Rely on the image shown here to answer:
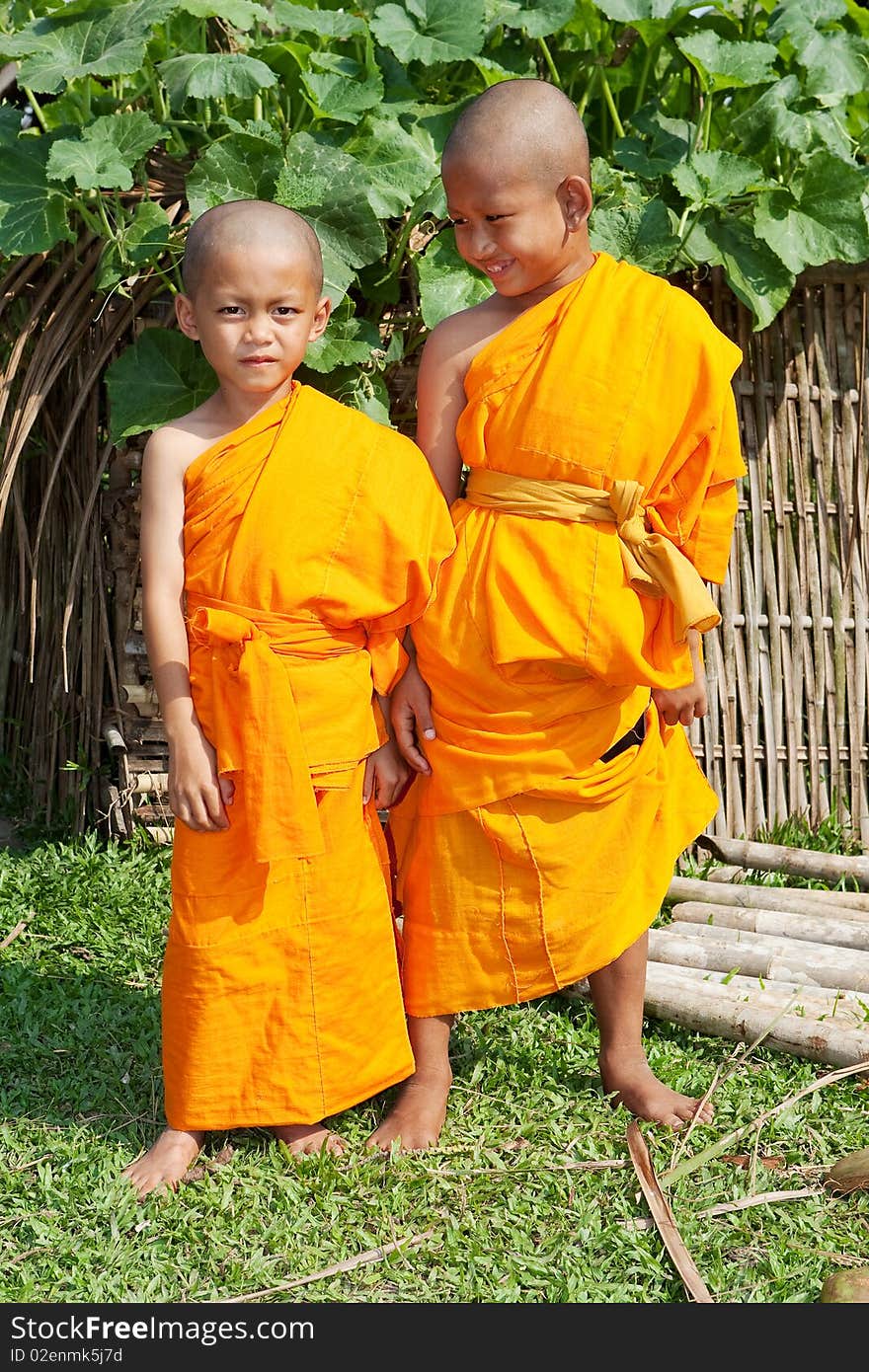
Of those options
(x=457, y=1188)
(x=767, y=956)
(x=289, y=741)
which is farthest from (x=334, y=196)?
(x=457, y=1188)

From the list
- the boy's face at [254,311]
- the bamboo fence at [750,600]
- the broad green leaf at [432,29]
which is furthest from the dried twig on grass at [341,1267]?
the broad green leaf at [432,29]

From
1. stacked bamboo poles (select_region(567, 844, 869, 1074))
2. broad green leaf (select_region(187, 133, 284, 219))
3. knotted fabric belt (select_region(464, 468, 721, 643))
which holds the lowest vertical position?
stacked bamboo poles (select_region(567, 844, 869, 1074))

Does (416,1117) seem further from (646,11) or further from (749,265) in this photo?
(646,11)

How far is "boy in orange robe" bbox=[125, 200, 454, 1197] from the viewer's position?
2.44m

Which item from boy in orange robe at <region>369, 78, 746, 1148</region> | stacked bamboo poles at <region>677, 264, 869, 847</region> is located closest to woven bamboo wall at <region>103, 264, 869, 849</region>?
stacked bamboo poles at <region>677, 264, 869, 847</region>

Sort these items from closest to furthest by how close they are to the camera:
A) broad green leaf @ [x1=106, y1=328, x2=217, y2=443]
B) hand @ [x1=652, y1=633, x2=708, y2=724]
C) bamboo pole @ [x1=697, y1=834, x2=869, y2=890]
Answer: hand @ [x1=652, y1=633, x2=708, y2=724] < broad green leaf @ [x1=106, y1=328, x2=217, y2=443] < bamboo pole @ [x1=697, y1=834, x2=869, y2=890]

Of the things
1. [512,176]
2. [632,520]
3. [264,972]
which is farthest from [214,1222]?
[512,176]

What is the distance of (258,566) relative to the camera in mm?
2439

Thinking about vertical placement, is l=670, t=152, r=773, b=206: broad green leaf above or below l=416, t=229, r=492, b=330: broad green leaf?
above

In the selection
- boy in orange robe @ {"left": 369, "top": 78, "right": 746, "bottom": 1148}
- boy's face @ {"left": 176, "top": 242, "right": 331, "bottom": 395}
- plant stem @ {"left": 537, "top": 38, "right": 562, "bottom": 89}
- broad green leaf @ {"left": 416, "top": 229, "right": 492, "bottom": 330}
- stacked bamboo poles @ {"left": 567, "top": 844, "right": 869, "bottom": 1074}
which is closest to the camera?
boy's face @ {"left": 176, "top": 242, "right": 331, "bottom": 395}

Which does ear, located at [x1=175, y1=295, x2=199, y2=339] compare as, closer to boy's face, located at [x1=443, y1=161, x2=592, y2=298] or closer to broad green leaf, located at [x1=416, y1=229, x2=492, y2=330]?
boy's face, located at [x1=443, y1=161, x2=592, y2=298]

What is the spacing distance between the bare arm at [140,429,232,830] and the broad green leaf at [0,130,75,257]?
4.50 ft

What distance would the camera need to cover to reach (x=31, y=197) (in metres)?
3.57

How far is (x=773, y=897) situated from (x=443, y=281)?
2002 millimetres
